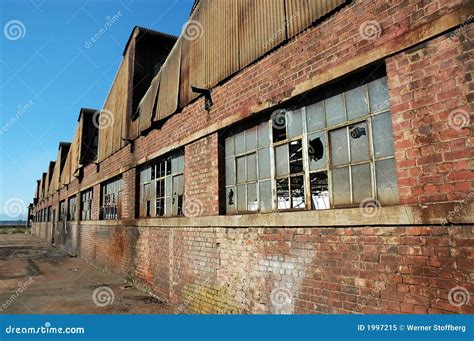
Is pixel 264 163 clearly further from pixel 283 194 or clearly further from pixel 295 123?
pixel 295 123

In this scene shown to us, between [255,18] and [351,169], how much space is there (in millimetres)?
3065

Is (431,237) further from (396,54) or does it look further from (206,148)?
(206,148)

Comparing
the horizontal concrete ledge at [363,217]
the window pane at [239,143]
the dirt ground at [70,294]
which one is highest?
the window pane at [239,143]

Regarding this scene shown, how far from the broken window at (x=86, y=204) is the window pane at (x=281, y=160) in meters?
13.5

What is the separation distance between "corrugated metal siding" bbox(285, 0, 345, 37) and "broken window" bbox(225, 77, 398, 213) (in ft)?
3.44

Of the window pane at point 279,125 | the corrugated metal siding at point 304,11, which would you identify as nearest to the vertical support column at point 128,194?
the window pane at point 279,125

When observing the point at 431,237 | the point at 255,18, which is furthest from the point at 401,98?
the point at 255,18

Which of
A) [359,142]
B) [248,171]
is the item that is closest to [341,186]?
[359,142]

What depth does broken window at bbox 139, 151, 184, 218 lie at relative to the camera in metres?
7.91

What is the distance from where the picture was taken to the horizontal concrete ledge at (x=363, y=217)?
294 centimetres

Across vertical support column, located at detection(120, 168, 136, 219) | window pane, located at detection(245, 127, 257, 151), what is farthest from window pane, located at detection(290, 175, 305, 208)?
vertical support column, located at detection(120, 168, 136, 219)

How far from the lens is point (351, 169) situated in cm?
406

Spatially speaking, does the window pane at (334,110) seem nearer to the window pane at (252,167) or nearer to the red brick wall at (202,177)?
the window pane at (252,167)

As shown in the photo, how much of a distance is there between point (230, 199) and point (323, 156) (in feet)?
7.18
